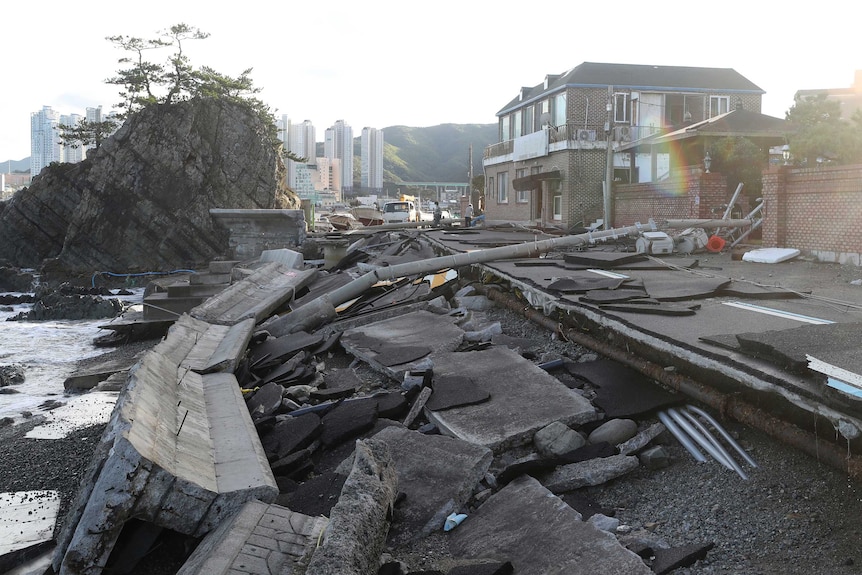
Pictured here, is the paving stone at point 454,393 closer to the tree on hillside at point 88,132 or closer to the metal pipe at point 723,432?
the metal pipe at point 723,432

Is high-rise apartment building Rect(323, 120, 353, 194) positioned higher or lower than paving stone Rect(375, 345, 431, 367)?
higher

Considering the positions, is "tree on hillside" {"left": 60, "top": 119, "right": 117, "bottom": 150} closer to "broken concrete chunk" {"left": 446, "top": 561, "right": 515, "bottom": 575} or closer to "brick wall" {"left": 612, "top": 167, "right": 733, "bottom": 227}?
"brick wall" {"left": 612, "top": 167, "right": 733, "bottom": 227}

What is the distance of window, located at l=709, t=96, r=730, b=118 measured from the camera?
34344mm

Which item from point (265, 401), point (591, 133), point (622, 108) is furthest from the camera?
point (622, 108)

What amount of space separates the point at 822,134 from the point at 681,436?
1158 centimetres

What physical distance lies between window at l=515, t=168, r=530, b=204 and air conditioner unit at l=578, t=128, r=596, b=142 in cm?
601

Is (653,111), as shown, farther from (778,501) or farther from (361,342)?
(778,501)

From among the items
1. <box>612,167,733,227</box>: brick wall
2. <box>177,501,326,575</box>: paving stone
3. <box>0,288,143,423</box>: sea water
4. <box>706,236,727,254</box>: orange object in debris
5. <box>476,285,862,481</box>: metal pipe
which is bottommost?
<box>0,288,143,423</box>: sea water

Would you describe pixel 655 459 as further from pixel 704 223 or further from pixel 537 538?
pixel 704 223


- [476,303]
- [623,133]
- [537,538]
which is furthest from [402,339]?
[623,133]

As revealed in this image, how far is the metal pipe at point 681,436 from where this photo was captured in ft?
15.3

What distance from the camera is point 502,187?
141ft

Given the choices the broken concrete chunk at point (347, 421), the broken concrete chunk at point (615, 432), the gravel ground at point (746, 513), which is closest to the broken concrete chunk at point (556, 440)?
the broken concrete chunk at point (615, 432)

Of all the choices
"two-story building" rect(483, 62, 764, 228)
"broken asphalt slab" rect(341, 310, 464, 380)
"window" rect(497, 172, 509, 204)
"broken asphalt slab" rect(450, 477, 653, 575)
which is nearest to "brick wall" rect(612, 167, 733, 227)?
"two-story building" rect(483, 62, 764, 228)
